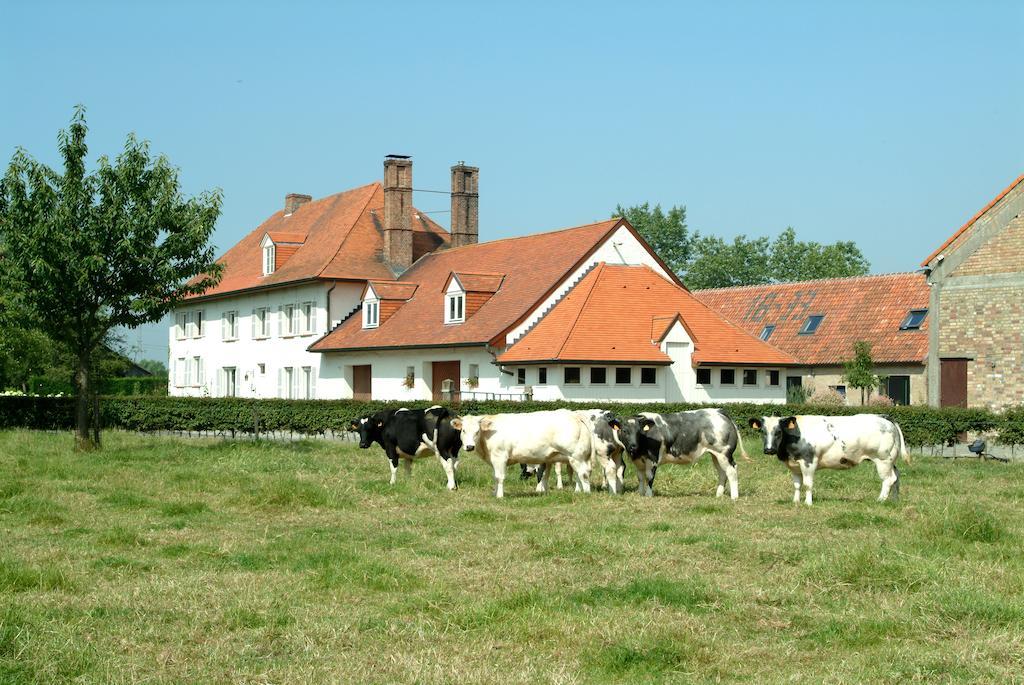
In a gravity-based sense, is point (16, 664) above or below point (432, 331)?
below

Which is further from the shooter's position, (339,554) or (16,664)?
(339,554)

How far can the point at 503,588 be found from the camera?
10.5 metres

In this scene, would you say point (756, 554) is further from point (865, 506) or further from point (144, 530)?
point (144, 530)

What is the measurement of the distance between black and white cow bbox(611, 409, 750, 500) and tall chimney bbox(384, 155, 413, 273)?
127ft

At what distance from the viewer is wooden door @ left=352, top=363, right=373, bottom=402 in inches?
2067

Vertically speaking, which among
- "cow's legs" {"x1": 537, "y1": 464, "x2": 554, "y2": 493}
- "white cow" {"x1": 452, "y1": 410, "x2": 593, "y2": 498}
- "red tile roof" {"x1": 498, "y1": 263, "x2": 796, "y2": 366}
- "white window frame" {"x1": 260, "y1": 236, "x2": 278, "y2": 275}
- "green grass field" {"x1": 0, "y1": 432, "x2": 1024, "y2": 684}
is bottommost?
"green grass field" {"x1": 0, "y1": 432, "x2": 1024, "y2": 684}

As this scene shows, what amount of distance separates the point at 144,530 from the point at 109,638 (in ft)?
19.3

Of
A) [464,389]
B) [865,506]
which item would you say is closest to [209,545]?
[865,506]

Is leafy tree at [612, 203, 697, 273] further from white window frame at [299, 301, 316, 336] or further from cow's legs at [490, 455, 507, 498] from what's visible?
cow's legs at [490, 455, 507, 498]

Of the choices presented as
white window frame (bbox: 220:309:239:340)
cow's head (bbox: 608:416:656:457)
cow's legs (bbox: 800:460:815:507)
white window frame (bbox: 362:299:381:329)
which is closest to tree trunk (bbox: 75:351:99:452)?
cow's head (bbox: 608:416:656:457)

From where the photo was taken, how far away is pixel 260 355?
Answer: 60.8 metres

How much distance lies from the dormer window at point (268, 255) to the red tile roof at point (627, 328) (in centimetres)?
2237

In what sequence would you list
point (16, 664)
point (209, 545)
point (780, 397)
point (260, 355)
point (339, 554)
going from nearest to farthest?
point (16, 664) < point (339, 554) < point (209, 545) < point (780, 397) < point (260, 355)

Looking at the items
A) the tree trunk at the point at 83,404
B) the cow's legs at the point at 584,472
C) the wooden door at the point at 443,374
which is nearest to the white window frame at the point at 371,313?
the wooden door at the point at 443,374
